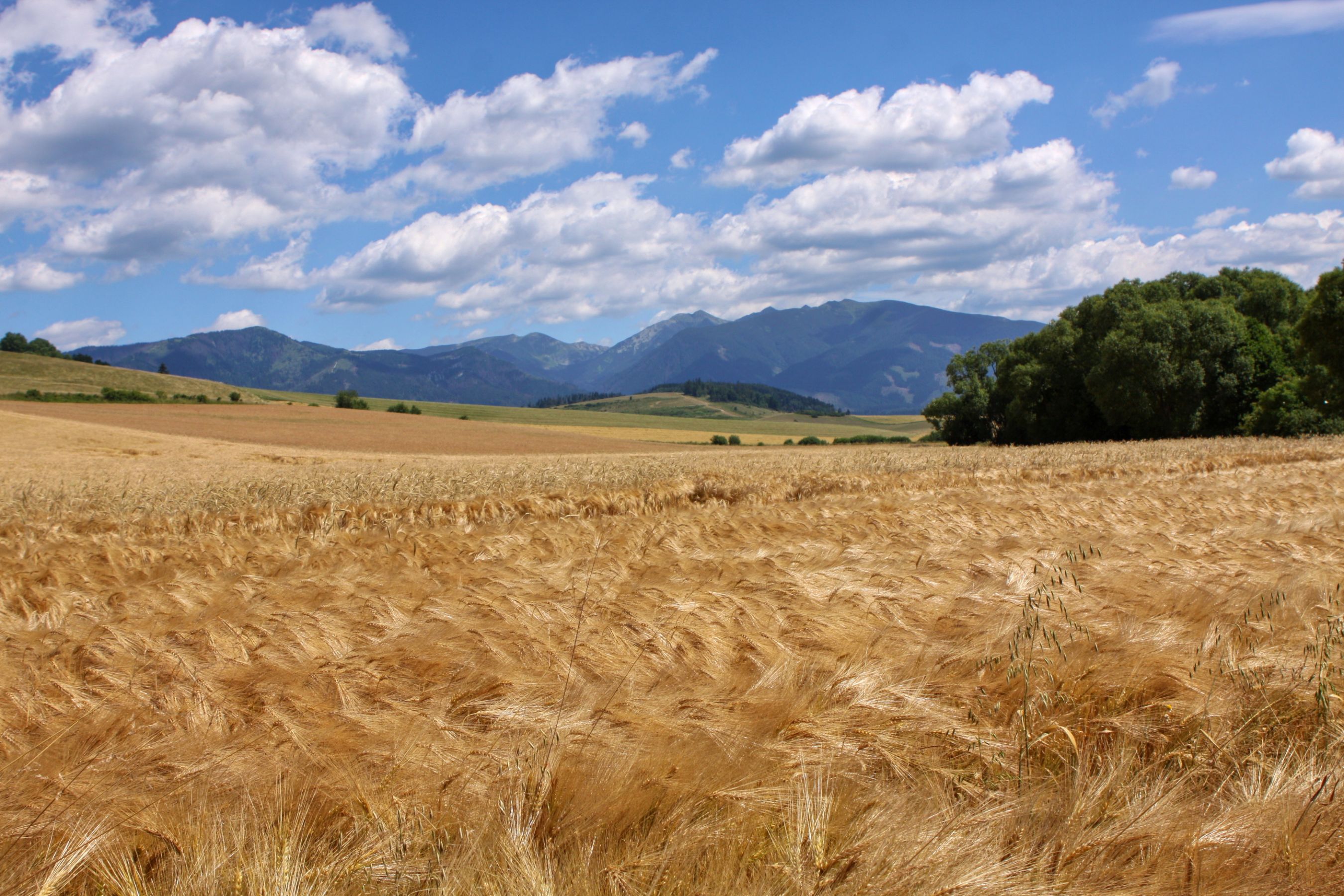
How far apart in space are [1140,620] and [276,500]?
41.7 ft

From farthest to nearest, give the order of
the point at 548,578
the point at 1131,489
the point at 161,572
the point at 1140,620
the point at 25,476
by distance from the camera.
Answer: the point at 25,476, the point at 1131,489, the point at 161,572, the point at 548,578, the point at 1140,620

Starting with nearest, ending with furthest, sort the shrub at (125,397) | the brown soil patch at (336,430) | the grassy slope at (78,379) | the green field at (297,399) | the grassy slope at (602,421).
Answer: the brown soil patch at (336,430) < the shrub at (125,397) < the grassy slope at (78,379) < the green field at (297,399) < the grassy slope at (602,421)

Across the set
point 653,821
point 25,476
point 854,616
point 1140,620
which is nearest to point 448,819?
point 653,821

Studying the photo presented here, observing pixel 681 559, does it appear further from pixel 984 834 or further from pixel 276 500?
pixel 276 500

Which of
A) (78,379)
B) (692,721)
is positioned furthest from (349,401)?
(692,721)

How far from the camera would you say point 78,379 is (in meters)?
107

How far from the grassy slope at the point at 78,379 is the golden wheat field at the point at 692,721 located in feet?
394

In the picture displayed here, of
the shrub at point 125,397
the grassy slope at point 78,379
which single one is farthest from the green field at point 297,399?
the shrub at point 125,397

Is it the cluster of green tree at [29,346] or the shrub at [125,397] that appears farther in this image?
the cluster of green tree at [29,346]

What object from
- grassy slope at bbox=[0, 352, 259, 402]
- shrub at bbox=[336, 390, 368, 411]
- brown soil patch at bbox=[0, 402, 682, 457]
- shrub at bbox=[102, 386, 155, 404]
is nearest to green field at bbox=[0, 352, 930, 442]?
grassy slope at bbox=[0, 352, 259, 402]

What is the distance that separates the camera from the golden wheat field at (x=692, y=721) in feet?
7.12

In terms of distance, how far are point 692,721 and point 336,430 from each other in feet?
242

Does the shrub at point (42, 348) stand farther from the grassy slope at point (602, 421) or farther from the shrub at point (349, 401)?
the shrub at point (349, 401)

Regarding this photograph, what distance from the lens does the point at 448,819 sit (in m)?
2.41
